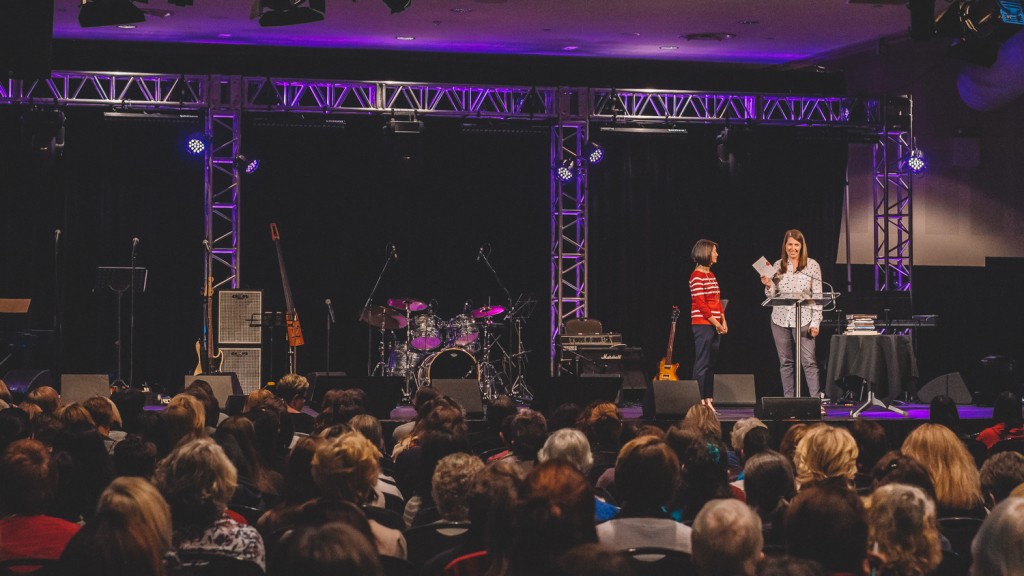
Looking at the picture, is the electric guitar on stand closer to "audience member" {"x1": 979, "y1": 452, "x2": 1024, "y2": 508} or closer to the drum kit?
the drum kit

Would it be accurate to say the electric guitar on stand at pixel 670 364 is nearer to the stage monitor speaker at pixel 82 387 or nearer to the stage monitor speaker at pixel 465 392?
the stage monitor speaker at pixel 465 392

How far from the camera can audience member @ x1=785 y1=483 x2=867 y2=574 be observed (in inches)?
118

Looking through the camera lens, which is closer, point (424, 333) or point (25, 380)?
point (25, 380)

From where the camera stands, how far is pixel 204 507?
3865 mm

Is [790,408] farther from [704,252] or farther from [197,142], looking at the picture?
[197,142]

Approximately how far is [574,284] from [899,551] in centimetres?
1221

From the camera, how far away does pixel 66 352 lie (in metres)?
14.7

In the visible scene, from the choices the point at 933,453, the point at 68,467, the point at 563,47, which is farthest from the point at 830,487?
the point at 563,47

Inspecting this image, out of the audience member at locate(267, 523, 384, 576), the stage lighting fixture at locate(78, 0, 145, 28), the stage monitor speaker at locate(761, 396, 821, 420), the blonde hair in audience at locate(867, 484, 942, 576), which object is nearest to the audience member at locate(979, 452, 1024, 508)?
the blonde hair in audience at locate(867, 484, 942, 576)

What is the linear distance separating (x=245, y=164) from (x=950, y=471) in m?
10.3

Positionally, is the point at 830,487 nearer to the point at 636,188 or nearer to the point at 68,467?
the point at 68,467

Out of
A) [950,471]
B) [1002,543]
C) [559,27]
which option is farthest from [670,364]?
[1002,543]

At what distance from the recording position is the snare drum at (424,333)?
1384 cm

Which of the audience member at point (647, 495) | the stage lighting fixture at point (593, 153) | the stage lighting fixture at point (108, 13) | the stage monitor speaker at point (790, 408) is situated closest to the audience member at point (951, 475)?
the audience member at point (647, 495)
